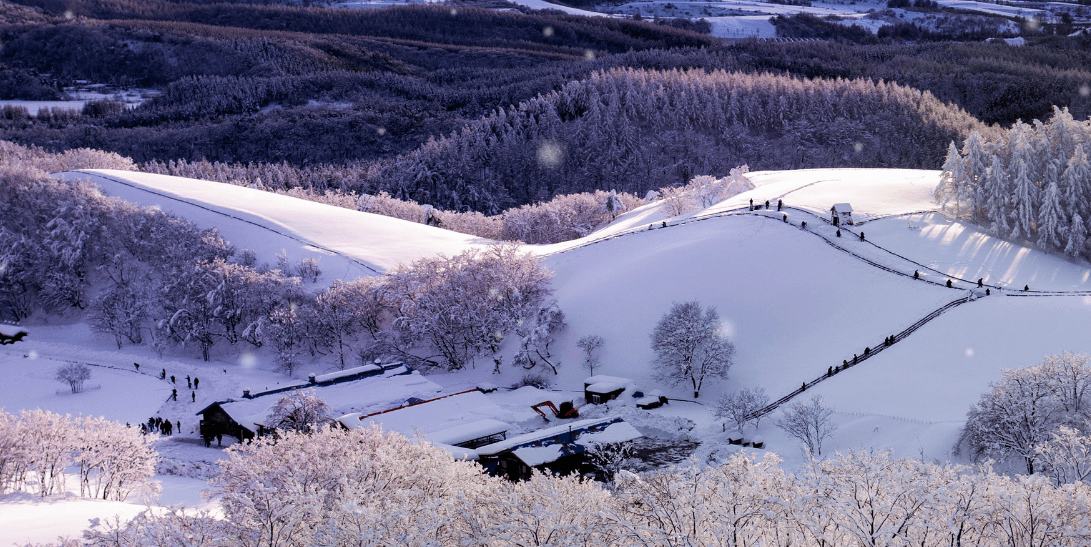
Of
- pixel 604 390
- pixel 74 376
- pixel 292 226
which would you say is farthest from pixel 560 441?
pixel 292 226

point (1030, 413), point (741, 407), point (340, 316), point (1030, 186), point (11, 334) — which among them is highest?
point (1030, 186)

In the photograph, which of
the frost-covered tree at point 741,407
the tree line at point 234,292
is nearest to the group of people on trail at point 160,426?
the tree line at point 234,292

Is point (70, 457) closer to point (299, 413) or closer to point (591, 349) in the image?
point (299, 413)

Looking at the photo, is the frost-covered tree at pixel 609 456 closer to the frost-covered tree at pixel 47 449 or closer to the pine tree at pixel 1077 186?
the frost-covered tree at pixel 47 449

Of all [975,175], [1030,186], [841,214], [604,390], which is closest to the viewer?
[604,390]

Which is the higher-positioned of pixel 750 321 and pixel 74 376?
pixel 750 321

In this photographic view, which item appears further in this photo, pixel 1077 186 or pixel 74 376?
pixel 1077 186

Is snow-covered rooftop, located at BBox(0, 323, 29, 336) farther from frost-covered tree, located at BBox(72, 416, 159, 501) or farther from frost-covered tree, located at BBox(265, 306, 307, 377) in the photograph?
frost-covered tree, located at BBox(72, 416, 159, 501)
